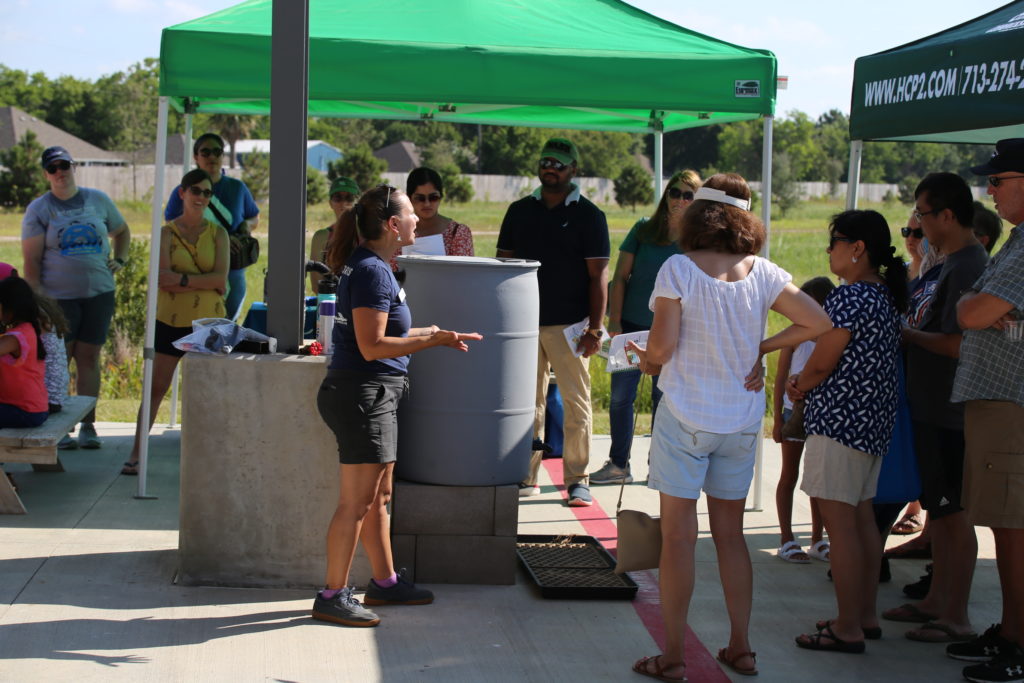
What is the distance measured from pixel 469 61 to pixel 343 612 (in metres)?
2.85

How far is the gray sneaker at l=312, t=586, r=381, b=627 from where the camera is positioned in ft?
13.8

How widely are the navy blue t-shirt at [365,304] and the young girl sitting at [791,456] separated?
186cm

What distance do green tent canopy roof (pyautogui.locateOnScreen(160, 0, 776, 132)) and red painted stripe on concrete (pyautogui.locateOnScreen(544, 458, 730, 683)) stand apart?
2228mm

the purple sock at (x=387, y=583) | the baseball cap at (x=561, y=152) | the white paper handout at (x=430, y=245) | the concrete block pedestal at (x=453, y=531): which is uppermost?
the baseball cap at (x=561, y=152)

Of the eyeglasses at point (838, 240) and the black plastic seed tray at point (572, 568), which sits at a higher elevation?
the eyeglasses at point (838, 240)

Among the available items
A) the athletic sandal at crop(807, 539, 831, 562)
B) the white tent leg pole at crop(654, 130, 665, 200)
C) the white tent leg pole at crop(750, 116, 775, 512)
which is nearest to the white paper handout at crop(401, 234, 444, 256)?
the white tent leg pole at crop(750, 116, 775, 512)

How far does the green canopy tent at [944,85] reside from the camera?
4.51 meters

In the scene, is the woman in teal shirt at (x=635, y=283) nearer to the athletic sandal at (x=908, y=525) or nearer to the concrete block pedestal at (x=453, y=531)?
the athletic sandal at (x=908, y=525)

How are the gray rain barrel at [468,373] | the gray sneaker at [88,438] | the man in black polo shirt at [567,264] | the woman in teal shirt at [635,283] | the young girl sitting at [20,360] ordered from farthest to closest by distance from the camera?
the gray sneaker at [88,438] < the woman in teal shirt at [635,283] < the man in black polo shirt at [567,264] < the young girl sitting at [20,360] < the gray rain barrel at [468,373]

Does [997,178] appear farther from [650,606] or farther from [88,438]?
[88,438]

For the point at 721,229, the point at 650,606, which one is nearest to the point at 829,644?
the point at 650,606

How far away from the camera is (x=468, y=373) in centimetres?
463

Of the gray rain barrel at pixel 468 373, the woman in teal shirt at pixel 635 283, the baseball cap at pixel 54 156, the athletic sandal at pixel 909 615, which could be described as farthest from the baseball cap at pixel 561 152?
the baseball cap at pixel 54 156

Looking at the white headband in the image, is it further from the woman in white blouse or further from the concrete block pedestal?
the concrete block pedestal
